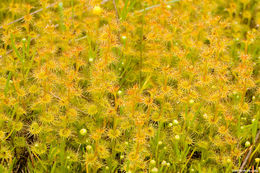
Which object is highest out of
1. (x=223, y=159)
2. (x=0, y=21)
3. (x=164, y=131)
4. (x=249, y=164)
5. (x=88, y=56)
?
(x=0, y=21)

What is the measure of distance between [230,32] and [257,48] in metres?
0.31

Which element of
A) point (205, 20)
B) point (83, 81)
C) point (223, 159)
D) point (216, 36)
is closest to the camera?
point (223, 159)

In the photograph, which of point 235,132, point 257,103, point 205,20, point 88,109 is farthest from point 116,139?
point 205,20

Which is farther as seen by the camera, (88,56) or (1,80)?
(88,56)

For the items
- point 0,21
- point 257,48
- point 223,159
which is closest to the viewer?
point 223,159

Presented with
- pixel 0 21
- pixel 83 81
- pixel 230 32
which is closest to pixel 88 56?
pixel 83 81

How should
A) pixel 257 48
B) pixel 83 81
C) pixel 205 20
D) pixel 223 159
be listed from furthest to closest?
pixel 257 48 < pixel 205 20 < pixel 83 81 < pixel 223 159

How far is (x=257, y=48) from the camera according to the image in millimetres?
3117

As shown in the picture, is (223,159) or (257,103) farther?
(257,103)

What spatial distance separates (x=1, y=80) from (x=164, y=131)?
1125 mm

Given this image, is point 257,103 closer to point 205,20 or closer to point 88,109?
point 205,20

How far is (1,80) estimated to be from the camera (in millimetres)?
2348

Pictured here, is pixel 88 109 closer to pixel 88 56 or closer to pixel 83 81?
pixel 83 81

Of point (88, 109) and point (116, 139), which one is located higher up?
point (88, 109)
